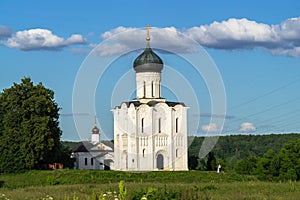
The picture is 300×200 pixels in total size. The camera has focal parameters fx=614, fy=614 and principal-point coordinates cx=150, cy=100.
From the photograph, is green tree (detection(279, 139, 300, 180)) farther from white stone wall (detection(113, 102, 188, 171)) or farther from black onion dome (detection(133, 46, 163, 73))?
black onion dome (detection(133, 46, 163, 73))

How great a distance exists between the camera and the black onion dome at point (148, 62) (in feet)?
197

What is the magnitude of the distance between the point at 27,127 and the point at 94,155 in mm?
26284

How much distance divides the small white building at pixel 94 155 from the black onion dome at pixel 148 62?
1428 cm

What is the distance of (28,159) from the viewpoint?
47.8 metres

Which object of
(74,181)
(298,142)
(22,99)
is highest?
(22,99)

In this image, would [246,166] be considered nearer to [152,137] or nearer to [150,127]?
[152,137]

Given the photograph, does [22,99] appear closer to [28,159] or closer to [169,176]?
[28,159]

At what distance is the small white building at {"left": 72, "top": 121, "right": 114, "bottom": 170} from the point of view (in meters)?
71.2

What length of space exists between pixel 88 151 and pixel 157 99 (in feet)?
64.2

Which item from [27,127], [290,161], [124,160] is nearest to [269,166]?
[290,161]

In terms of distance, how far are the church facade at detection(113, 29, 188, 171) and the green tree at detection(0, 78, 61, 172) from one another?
363 inches

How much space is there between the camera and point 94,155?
74.2 meters

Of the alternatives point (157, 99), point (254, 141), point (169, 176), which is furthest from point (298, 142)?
point (254, 141)

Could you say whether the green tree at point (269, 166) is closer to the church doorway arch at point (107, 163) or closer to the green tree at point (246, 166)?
the green tree at point (246, 166)
